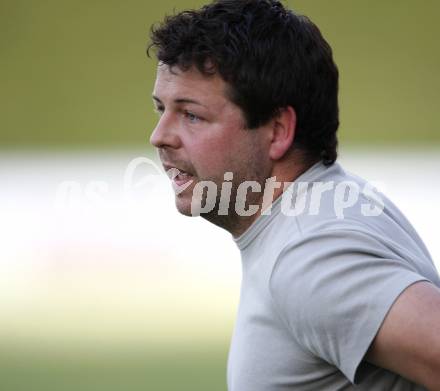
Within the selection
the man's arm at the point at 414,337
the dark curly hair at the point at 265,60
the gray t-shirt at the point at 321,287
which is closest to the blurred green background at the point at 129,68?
the dark curly hair at the point at 265,60

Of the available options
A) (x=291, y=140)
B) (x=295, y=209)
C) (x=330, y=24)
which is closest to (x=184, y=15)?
(x=291, y=140)

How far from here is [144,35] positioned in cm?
362

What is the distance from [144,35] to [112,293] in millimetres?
1057

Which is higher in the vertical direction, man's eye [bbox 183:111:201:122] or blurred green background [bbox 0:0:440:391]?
man's eye [bbox 183:111:201:122]

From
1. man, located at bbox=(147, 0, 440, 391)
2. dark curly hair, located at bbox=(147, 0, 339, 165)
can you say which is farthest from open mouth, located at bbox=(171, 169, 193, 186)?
dark curly hair, located at bbox=(147, 0, 339, 165)

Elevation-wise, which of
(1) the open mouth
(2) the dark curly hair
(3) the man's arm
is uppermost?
(2) the dark curly hair

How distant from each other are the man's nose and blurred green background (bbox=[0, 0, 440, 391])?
2.28 meters

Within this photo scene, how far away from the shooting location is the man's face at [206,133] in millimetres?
1249

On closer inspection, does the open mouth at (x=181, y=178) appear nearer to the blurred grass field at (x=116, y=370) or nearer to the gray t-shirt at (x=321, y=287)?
the gray t-shirt at (x=321, y=287)

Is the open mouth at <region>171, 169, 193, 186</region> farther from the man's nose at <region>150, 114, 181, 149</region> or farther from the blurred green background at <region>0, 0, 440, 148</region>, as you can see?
the blurred green background at <region>0, 0, 440, 148</region>

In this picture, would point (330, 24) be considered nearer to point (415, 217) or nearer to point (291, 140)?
point (415, 217)

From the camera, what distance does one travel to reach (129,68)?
363 centimetres

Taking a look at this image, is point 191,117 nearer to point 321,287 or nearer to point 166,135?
point 166,135

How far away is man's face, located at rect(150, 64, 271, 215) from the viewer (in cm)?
125
